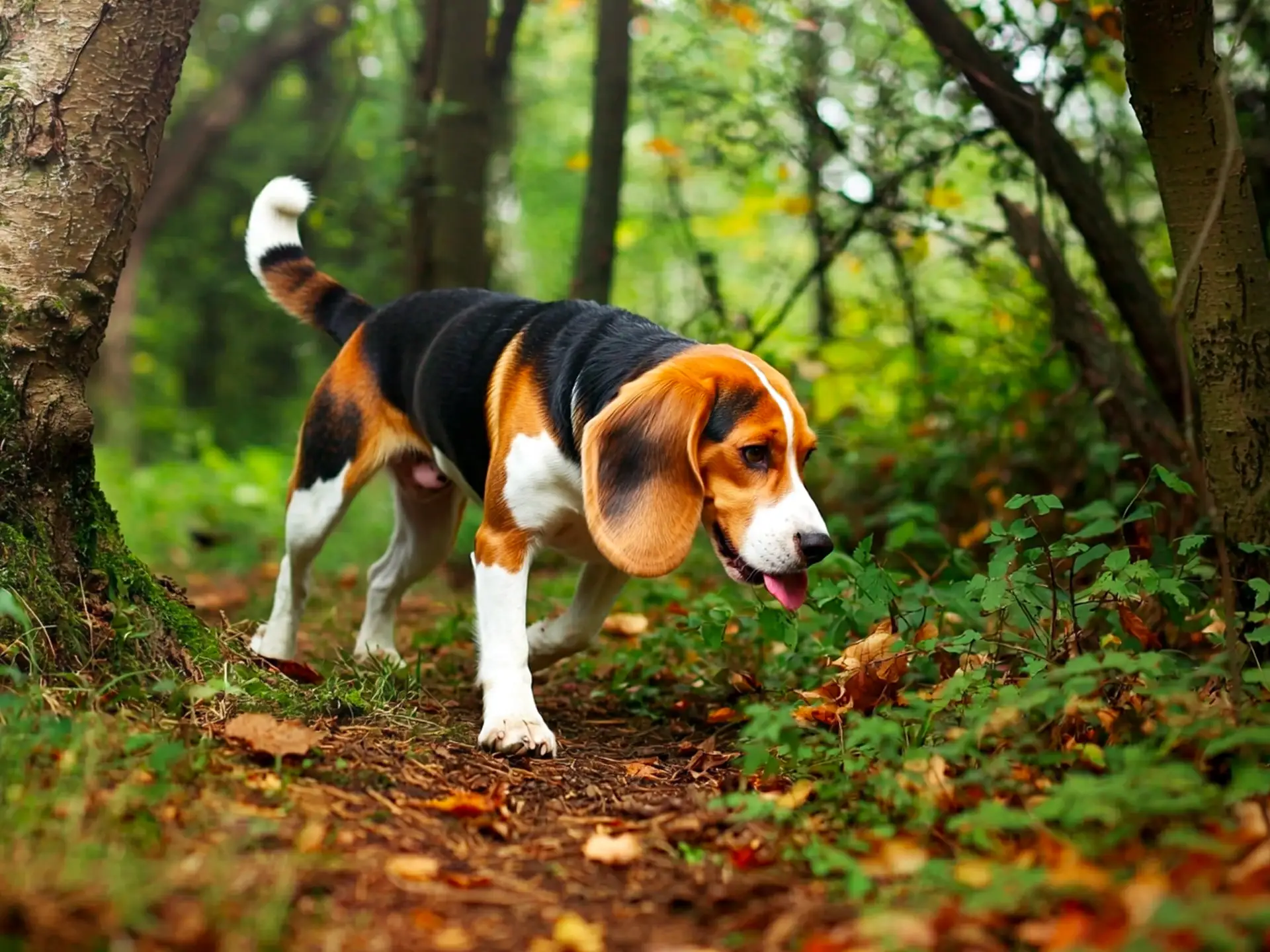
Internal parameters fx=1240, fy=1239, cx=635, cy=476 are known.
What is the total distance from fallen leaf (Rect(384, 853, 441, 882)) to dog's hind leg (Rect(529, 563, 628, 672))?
184 cm

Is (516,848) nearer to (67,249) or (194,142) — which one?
(67,249)

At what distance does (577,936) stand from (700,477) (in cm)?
160

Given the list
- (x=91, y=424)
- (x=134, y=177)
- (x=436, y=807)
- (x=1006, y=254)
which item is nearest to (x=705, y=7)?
(x=1006, y=254)

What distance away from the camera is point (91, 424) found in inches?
140

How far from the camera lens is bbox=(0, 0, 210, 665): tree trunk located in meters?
3.30

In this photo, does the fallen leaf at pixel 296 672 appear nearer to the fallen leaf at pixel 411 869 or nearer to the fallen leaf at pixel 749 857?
the fallen leaf at pixel 411 869

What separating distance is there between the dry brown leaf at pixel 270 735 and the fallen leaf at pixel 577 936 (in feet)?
3.14

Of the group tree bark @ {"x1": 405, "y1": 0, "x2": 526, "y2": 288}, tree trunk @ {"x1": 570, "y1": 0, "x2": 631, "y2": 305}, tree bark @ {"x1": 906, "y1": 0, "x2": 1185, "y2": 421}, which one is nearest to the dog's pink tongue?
tree bark @ {"x1": 906, "y1": 0, "x2": 1185, "y2": 421}

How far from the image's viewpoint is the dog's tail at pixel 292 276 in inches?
199

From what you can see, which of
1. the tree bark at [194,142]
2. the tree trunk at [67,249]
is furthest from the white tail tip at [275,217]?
the tree bark at [194,142]

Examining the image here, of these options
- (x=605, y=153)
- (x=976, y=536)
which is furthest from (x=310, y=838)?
(x=605, y=153)

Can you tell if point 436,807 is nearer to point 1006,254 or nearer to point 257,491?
point 1006,254

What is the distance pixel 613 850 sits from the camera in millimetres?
2588

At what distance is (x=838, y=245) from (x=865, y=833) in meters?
4.15
